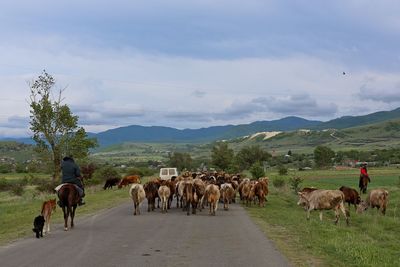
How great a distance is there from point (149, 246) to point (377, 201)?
17.6 meters

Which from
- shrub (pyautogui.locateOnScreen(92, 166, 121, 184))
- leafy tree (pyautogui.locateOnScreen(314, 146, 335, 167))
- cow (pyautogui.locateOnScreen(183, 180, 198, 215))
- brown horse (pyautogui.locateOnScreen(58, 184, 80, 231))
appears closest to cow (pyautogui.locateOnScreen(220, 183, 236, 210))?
cow (pyautogui.locateOnScreen(183, 180, 198, 215))

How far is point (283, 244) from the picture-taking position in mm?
13773

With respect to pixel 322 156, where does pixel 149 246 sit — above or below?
below

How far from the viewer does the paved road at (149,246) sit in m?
11.0

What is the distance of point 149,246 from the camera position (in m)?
13.0

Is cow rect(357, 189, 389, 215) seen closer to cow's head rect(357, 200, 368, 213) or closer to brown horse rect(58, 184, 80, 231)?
cow's head rect(357, 200, 368, 213)

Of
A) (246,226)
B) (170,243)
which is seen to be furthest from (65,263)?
(246,226)

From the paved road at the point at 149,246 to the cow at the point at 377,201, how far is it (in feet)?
34.5

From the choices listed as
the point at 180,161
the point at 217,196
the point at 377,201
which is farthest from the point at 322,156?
the point at 217,196

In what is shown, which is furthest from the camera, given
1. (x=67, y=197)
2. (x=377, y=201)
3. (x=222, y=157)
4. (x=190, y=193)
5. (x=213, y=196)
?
(x=222, y=157)

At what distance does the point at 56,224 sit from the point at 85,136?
30.0 meters

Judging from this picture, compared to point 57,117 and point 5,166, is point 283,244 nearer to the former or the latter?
point 57,117

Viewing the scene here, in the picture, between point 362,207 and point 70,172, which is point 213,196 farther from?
point 362,207

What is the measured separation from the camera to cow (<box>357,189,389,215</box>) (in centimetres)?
2662
